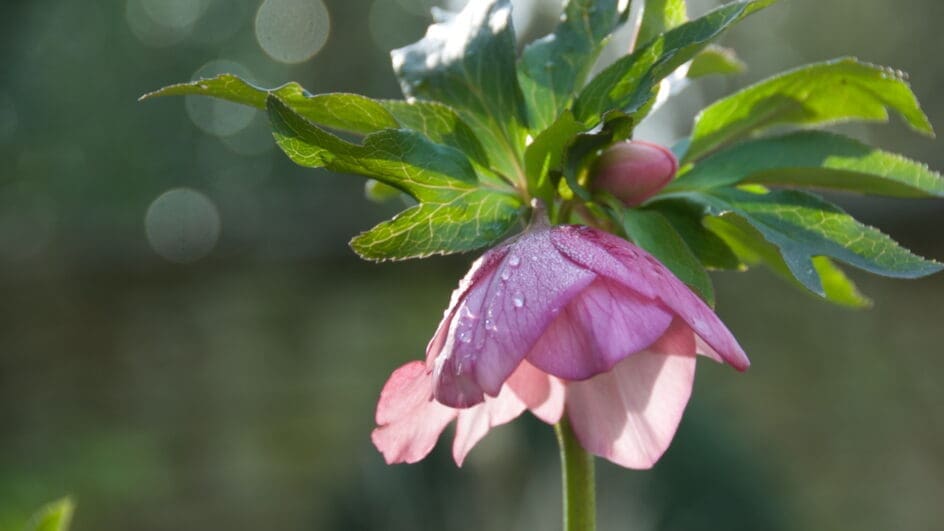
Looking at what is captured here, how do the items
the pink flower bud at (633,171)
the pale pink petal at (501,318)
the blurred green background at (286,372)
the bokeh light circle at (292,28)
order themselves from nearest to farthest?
1. the pale pink petal at (501,318)
2. the pink flower bud at (633,171)
3. the blurred green background at (286,372)
4. the bokeh light circle at (292,28)

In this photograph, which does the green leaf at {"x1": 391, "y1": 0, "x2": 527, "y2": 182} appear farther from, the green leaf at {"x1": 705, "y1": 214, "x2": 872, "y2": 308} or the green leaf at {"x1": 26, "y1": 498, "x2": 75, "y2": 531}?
the green leaf at {"x1": 26, "y1": 498, "x2": 75, "y2": 531}

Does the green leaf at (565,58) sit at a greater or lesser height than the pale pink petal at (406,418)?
greater

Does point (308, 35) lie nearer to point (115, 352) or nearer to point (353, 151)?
point (115, 352)

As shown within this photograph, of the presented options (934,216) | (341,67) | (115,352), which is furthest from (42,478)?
(341,67)

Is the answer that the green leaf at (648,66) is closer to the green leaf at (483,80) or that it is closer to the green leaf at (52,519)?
the green leaf at (483,80)

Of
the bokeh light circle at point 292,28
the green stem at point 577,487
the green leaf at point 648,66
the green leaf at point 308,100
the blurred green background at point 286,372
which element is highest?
the bokeh light circle at point 292,28

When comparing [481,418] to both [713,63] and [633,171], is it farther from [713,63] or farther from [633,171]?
[713,63]

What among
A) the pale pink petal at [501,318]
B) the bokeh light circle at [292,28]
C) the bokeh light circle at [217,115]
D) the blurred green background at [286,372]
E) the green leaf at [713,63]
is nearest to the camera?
the pale pink petal at [501,318]

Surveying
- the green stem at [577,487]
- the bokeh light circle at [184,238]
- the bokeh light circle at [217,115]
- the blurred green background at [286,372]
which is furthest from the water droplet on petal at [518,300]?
the bokeh light circle at [217,115]
